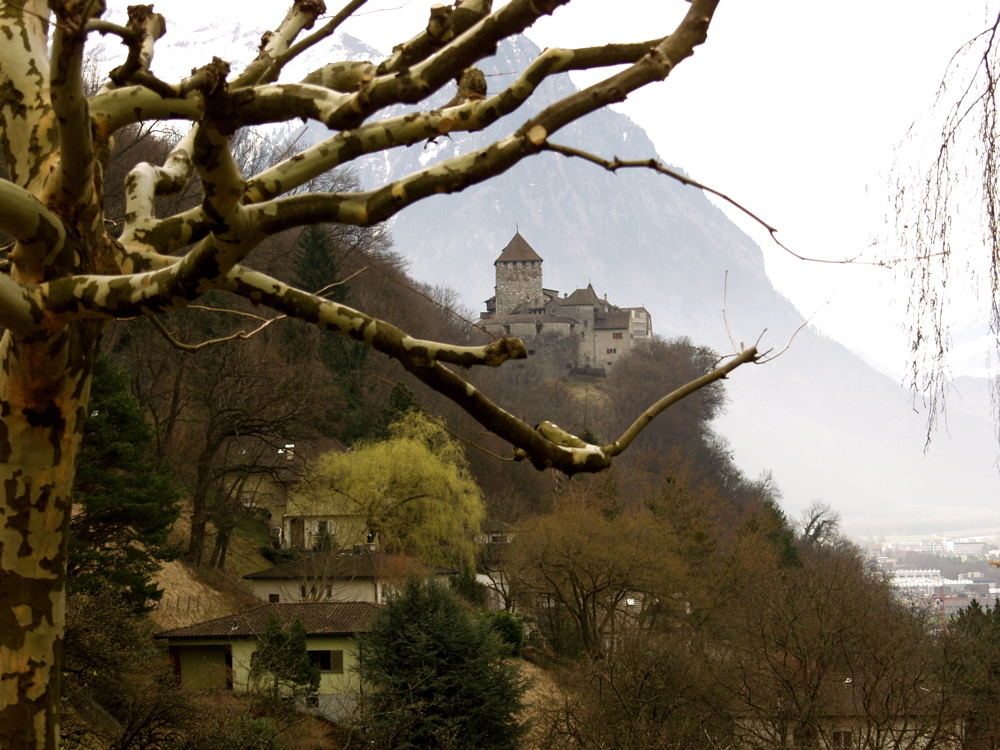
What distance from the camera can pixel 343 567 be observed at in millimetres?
33750

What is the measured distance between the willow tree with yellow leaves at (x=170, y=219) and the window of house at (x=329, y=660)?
23.0m

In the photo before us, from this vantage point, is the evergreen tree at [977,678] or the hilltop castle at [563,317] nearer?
the evergreen tree at [977,678]

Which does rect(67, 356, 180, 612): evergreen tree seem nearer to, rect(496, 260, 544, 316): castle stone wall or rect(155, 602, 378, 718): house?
rect(155, 602, 378, 718): house

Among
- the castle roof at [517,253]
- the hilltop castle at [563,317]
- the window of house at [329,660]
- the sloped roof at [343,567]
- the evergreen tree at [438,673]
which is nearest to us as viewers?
the evergreen tree at [438,673]

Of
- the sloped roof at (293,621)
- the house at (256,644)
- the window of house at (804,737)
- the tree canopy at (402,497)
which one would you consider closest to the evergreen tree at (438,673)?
the house at (256,644)

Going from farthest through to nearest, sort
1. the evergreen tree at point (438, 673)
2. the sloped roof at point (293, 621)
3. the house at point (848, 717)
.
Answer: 1. the sloped roof at point (293, 621)
2. the house at point (848, 717)
3. the evergreen tree at point (438, 673)

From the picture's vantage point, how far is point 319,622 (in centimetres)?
2633

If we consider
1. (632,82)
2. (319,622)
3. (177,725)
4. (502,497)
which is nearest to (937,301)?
(632,82)

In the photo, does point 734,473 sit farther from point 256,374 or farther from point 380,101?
point 380,101

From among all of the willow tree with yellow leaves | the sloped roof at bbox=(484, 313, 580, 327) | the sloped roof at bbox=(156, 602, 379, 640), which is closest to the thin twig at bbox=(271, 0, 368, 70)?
the willow tree with yellow leaves

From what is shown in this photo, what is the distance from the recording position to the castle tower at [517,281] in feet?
404

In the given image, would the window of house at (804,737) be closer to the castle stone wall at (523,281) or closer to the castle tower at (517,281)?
the castle tower at (517,281)

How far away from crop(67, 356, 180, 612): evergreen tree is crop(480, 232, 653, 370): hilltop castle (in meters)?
90.4

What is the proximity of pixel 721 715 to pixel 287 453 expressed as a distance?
56.9 ft
